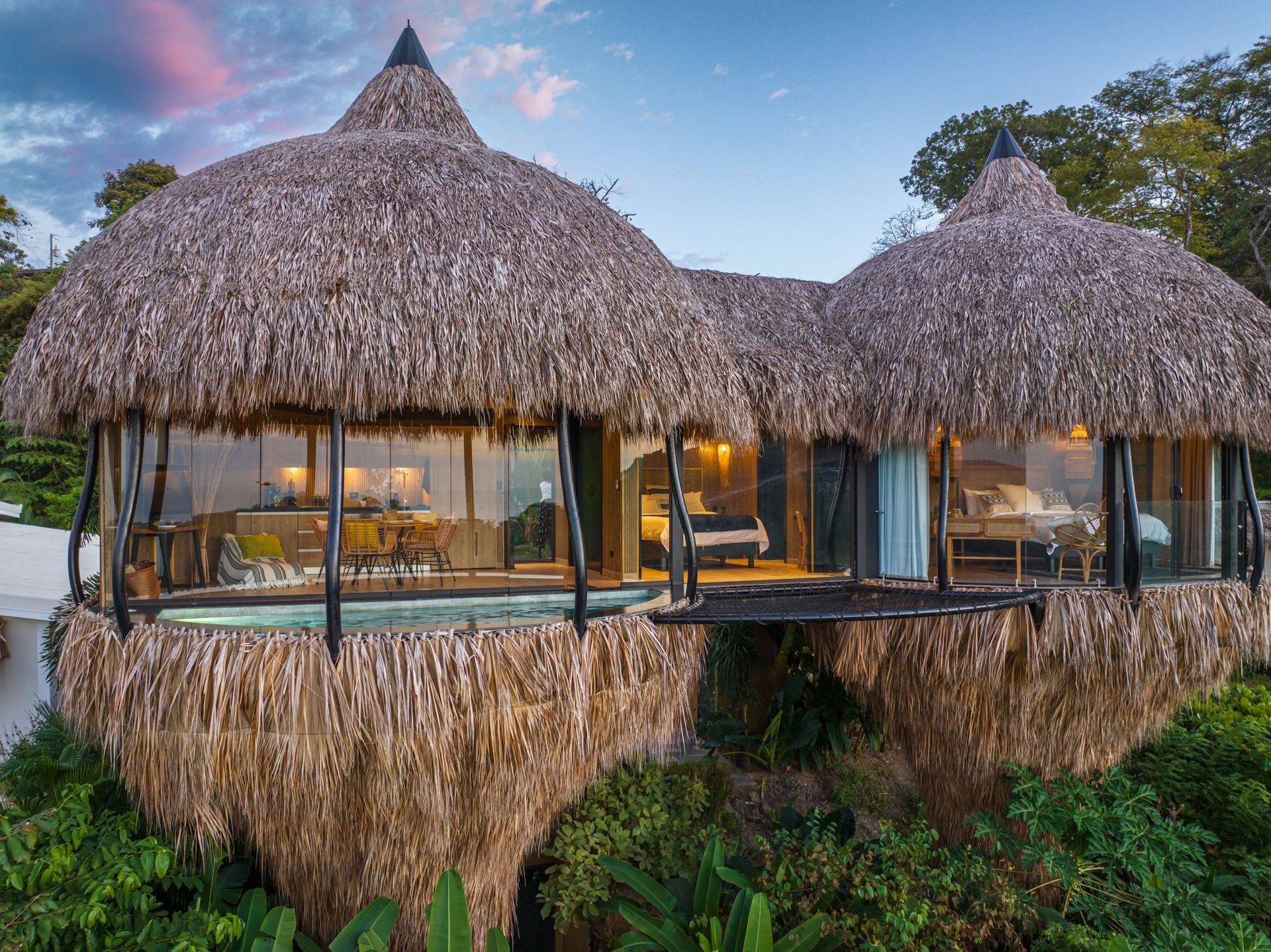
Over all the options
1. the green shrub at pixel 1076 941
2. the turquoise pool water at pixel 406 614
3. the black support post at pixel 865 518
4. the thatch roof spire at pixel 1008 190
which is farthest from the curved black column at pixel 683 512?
the thatch roof spire at pixel 1008 190

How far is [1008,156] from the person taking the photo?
849 cm

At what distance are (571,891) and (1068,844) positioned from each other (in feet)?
13.0

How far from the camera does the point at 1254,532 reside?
6352mm

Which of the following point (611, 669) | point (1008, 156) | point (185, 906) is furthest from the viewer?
point (1008, 156)

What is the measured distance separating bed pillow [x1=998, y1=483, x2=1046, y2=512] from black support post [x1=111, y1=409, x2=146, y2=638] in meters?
6.53

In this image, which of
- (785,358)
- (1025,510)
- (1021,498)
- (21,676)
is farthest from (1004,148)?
(21,676)

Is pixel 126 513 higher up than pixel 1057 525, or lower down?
higher up

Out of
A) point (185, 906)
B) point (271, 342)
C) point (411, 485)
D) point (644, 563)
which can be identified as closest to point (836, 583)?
point (644, 563)

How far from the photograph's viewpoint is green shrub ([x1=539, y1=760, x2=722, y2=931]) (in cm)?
600

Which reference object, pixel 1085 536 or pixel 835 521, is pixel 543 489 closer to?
pixel 835 521

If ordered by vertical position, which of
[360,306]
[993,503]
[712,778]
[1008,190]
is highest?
[1008,190]

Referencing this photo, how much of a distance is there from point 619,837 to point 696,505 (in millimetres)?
3112

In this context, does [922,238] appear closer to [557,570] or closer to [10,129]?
[557,570]

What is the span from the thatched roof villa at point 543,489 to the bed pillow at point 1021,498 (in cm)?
8
